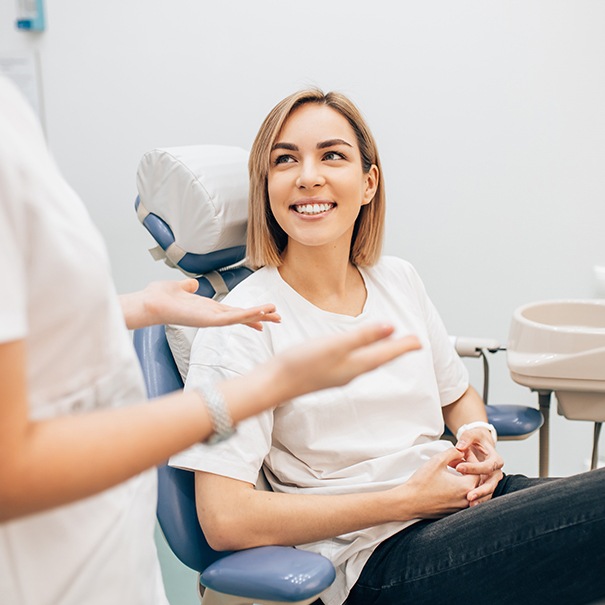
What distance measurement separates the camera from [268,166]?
1.52m

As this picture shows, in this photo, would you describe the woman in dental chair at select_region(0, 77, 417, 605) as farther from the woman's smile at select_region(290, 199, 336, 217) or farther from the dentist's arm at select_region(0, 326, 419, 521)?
the woman's smile at select_region(290, 199, 336, 217)

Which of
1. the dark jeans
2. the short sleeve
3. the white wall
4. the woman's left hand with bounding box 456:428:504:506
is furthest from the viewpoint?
the white wall

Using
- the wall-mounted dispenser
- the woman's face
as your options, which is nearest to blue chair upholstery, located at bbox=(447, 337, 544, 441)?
the woman's face

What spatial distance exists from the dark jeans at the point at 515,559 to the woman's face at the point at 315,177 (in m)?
0.58

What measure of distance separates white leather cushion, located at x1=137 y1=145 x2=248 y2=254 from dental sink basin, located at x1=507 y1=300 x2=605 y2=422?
0.62 metres

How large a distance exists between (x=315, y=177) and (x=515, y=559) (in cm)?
74

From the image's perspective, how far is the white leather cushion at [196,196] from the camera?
1.53m

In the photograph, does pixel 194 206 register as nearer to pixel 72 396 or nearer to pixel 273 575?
pixel 273 575

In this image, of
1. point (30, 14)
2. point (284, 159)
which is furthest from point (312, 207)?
point (30, 14)

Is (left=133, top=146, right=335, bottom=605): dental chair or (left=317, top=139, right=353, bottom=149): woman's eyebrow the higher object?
(left=317, top=139, right=353, bottom=149): woman's eyebrow

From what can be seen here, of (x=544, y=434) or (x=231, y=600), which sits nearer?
(x=231, y=600)

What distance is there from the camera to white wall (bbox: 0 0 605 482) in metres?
2.12

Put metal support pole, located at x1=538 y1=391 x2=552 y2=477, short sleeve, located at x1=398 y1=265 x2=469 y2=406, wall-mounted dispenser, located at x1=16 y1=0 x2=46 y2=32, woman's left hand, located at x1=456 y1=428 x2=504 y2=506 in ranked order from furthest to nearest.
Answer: wall-mounted dispenser, located at x1=16 y1=0 x2=46 y2=32 < metal support pole, located at x1=538 y1=391 x2=552 y2=477 < short sleeve, located at x1=398 y1=265 x2=469 y2=406 < woman's left hand, located at x1=456 y1=428 x2=504 y2=506

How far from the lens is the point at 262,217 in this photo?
1526 millimetres
